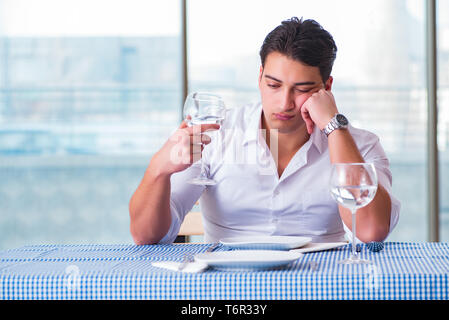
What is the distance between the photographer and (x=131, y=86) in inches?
142

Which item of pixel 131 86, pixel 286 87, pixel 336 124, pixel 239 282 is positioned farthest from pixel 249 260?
pixel 131 86

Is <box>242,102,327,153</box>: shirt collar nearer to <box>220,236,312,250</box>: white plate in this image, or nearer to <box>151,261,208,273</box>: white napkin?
<box>220,236,312,250</box>: white plate

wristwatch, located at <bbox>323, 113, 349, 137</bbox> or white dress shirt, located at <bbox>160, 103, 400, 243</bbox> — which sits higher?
wristwatch, located at <bbox>323, 113, 349, 137</bbox>

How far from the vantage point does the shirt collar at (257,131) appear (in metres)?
1.89

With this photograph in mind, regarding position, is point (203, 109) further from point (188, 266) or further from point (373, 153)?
point (373, 153)

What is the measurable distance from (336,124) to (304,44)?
336mm

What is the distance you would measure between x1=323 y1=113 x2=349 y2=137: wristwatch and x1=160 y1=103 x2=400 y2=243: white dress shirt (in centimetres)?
21

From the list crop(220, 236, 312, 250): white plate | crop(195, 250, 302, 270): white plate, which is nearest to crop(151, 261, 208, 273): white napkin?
crop(195, 250, 302, 270): white plate

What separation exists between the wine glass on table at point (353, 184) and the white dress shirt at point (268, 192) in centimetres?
63

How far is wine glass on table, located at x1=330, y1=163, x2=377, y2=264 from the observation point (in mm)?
1125

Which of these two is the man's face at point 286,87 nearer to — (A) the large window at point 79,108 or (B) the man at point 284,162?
(B) the man at point 284,162

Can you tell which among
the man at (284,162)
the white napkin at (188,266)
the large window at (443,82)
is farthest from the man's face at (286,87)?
the large window at (443,82)

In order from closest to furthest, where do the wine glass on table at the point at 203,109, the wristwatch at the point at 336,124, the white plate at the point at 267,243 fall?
the white plate at the point at 267,243 < the wine glass on table at the point at 203,109 < the wristwatch at the point at 336,124
